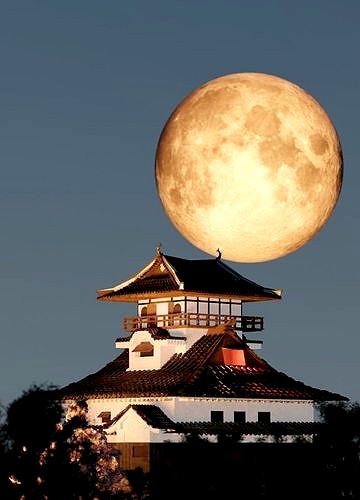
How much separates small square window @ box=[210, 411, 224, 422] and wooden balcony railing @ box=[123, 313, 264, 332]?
17.4ft

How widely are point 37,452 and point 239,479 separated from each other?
982cm

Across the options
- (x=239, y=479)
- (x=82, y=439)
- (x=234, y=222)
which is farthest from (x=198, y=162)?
(x=82, y=439)

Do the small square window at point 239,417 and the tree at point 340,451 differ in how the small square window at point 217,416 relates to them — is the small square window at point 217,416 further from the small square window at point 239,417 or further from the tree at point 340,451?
the tree at point 340,451

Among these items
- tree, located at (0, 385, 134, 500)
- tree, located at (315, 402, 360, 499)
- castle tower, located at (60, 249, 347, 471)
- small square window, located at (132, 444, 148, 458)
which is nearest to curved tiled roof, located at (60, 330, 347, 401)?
castle tower, located at (60, 249, 347, 471)

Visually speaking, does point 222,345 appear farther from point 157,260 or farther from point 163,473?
point 163,473

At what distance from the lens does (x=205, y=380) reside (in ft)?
254

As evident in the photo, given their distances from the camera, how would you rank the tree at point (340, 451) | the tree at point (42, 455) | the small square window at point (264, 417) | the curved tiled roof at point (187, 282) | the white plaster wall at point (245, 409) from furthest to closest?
the curved tiled roof at point (187, 282) < the small square window at point (264, 417) < the white plaster wall at point (245, 409) < the tree at point (42, 455) < the tree at point (340, 451)

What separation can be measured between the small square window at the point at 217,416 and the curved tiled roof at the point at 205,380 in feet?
4.45

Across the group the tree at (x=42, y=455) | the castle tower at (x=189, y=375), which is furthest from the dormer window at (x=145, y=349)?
the tree at (x=42, y=455)

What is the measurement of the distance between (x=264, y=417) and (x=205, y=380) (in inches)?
178

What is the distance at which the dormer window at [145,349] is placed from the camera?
80938mm

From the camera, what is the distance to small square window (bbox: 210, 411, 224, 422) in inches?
3056

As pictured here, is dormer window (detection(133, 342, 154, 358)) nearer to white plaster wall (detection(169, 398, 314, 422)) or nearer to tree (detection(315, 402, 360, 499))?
white plaster wall (detection(169, 398, 314, 422))

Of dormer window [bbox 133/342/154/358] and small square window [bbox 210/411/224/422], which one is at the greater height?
dormer window [bbox 133/342/154/358]
